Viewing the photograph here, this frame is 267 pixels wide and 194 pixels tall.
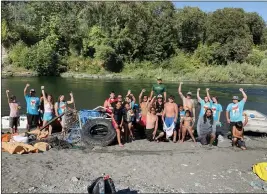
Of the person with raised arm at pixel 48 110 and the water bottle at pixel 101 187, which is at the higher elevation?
the person with raised arm at pixel 48 110

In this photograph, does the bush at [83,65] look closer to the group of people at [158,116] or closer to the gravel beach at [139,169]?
the group of people at [158,116]

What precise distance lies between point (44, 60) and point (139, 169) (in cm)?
4415

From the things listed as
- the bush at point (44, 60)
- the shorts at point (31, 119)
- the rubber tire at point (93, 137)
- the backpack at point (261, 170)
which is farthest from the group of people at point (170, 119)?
the bush at point (44, 60)

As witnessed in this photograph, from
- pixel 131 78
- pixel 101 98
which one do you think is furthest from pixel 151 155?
pixel 131 78

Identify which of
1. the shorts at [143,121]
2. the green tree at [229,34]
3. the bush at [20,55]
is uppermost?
the green tree at [229,34]

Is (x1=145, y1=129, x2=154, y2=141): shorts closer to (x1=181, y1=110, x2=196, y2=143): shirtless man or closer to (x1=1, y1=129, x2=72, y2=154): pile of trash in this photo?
(x1=181, y1=110, x2=196, y2=143): shirtless man

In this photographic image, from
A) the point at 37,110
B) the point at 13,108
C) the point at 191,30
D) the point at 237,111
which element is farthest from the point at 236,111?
the point at 191,30

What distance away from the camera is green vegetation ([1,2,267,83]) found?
173 feet

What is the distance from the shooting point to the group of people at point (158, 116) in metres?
11.0

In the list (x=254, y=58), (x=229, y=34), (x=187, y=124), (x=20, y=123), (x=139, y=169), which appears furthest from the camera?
(x=229, y=34)

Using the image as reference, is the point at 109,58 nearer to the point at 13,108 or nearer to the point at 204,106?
the point at 13,108

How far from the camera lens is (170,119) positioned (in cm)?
1113

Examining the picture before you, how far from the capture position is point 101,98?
89.0ft

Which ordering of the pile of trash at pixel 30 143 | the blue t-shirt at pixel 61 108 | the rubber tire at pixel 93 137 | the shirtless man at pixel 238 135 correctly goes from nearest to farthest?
1. the pile of trash at pixel 30 143
2. the rubber tire at pixel 93 137
3. the shirtless man at pixel 238 135
4. the blue t-shirt at pixel 61 108
